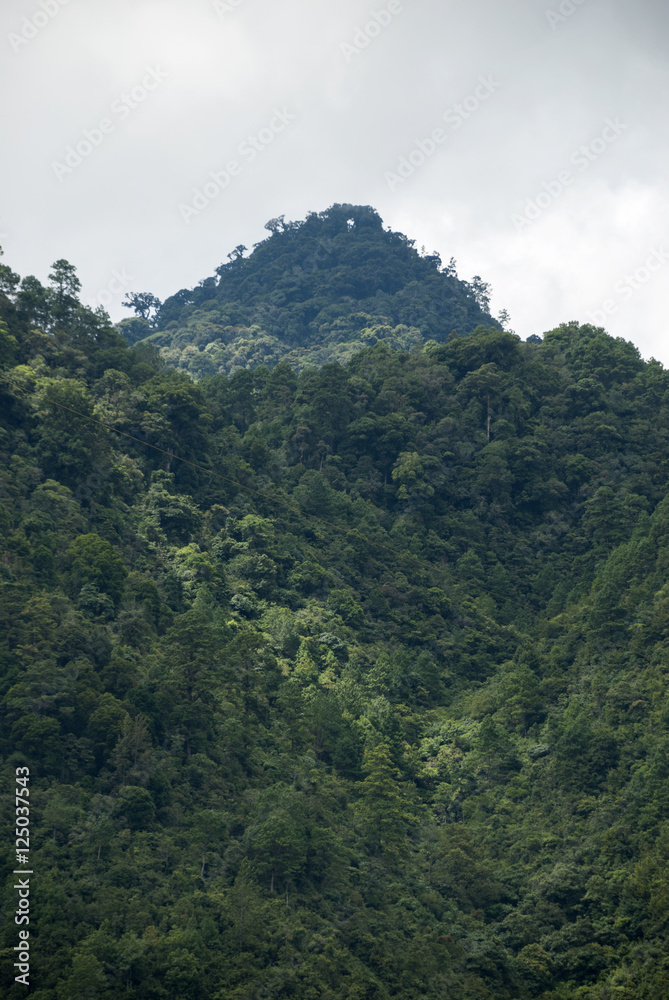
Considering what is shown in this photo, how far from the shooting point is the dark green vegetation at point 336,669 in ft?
103

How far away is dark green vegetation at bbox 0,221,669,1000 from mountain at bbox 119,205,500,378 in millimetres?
39833

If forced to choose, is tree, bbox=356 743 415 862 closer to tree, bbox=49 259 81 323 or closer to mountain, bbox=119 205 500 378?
tree, bbox=49 259 81 323

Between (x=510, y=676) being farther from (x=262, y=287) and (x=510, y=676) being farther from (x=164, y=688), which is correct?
(x=262, y=287)

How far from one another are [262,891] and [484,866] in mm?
8455

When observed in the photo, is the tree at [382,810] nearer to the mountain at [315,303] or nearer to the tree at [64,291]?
the tree at [64,291]

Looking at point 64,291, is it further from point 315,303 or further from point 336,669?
point 315,303

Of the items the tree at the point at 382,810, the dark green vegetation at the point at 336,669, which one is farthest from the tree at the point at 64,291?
the tree at the point at 382,810

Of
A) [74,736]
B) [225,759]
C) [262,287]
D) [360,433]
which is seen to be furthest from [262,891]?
[262,287]

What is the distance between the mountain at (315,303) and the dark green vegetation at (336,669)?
39.8 meters

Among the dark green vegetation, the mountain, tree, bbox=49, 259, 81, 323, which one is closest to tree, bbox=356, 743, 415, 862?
the dark green vegetation

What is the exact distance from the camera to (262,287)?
127 m

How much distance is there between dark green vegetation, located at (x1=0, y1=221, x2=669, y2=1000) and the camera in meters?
31.5

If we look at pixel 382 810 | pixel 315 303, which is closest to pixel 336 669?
pixel 382 810

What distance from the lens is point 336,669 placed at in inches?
1762
